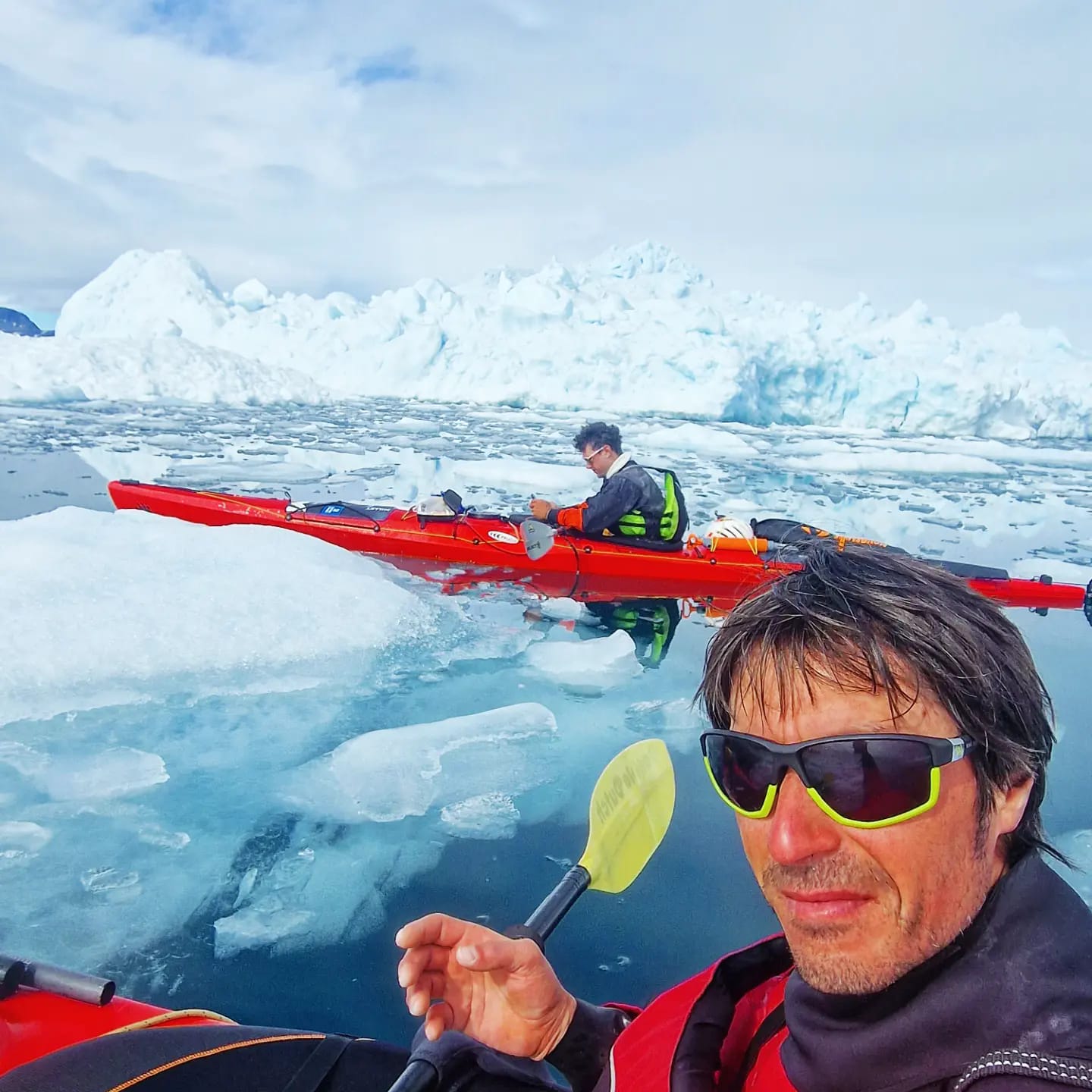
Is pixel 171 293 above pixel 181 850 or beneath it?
above

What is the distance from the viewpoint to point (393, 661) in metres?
3.75

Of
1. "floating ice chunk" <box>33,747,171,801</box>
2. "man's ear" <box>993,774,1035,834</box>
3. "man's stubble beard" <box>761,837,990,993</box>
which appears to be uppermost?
"man's ear" <box>993,774,1035,834</box>

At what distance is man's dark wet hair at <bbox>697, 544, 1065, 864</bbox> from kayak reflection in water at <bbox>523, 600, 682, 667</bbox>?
3.33m

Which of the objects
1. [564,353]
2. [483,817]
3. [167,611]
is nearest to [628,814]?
[483,817]

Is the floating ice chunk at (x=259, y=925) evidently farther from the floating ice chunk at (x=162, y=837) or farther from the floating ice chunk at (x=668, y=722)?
the floating ice chunk at (x=668, y=722)

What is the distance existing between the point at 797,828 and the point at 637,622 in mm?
4196

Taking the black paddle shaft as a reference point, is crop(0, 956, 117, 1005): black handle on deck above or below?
below

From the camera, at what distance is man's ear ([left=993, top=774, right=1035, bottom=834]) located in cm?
82

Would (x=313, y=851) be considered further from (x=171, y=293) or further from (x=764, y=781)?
(x=171, y=293)

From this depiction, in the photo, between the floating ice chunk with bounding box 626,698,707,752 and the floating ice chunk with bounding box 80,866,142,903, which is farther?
the floating ice chunk with bounding box 626,698,707,752

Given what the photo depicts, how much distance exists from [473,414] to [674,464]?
10995 mm

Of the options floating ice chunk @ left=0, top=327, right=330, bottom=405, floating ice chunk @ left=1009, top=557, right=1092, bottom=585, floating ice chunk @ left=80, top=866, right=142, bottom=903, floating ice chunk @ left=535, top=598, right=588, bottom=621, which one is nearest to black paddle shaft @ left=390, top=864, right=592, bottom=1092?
floating ice chunk @ left=80, top=866, right=142, bottom=903

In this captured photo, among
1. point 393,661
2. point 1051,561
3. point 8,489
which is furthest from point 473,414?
point 393,661

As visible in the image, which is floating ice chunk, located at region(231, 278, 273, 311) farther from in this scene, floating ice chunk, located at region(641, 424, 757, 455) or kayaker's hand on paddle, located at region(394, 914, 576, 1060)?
kayaker's hand on paddle, located at region(394, 914, 576, 1060)
